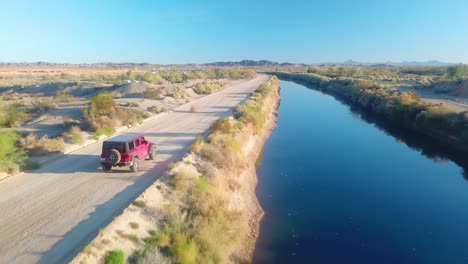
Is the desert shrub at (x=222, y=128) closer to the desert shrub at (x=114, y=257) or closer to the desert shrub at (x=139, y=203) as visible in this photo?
the desert shrub at (x=139, y=203)

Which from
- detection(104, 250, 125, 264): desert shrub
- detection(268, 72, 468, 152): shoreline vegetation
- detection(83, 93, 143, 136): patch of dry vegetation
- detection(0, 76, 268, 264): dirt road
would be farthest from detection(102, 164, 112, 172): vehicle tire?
detection(268, 72, 468, 152): shoreline vegetation

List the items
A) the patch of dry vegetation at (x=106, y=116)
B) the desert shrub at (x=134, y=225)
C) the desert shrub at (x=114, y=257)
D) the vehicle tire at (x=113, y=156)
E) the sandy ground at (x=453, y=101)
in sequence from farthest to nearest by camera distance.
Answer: the sandy ground at (x=453, y=101) < the patch of dry vegetation at (x=106, y=116) < the vehicle tire at (x=113, y=156) < the desert shrub at (x=134, y=225) < the desert shrub at (x=114, y=257)

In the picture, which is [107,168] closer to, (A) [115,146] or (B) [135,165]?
(A) [115,146]

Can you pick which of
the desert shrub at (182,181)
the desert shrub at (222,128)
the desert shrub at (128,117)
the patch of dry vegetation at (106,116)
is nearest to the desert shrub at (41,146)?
the patch of dry vegetation at (106,116)

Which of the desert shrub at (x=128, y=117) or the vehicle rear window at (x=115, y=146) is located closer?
the vehicle rear window at (x=115, y=146)

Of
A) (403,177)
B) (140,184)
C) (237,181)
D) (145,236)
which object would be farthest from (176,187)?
(403,177)

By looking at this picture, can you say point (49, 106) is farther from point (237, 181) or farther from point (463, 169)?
point (463, 169)
